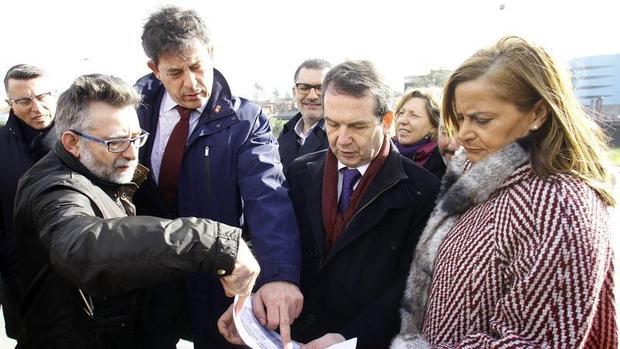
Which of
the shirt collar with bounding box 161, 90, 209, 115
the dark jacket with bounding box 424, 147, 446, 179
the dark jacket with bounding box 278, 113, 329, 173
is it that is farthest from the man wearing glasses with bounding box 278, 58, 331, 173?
the shirt collar with bounding box 161, 90, 209, 115

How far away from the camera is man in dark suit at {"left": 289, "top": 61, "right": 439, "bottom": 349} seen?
1951mm

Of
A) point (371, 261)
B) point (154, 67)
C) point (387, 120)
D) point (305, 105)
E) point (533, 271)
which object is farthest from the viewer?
point (305, 105)

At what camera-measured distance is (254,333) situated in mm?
1644

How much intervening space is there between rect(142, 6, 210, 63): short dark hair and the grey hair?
422 millimetres

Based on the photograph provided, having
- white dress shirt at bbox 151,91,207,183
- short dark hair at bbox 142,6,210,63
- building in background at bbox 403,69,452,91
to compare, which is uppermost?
short dark hair at bbox 142,6,210,63

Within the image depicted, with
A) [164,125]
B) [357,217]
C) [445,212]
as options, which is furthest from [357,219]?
[164,125]

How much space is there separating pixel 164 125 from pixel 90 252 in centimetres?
130

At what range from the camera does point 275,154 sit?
241cm

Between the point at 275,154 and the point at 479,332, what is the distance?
1.38 meters

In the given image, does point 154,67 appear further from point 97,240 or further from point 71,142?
point 97,240

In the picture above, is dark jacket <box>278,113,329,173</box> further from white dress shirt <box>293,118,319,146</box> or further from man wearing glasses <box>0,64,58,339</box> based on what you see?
man wearing glasses <box>0,64,58,339</box>

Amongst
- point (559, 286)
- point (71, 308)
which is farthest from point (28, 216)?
point (559, 286)

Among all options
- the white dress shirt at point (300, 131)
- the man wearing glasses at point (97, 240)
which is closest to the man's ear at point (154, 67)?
the man wearing glasses at point (97, 240)

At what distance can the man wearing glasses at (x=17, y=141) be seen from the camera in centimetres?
321
